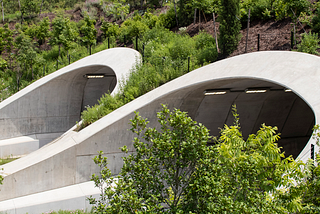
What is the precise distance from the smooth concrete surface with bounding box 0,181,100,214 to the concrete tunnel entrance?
5.22 m

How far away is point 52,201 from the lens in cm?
877

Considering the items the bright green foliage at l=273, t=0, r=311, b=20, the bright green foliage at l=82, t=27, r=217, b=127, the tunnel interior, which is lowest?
the tunnel interior

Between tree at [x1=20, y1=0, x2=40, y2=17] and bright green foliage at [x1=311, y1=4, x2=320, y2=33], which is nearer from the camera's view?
bright green foliage at [x1=311, y1=4, x2=320, y2=33]

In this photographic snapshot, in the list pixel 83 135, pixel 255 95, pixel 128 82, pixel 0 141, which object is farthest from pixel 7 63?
pixel 255 95

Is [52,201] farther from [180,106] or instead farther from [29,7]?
[29,7]

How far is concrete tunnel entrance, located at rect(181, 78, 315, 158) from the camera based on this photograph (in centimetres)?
1175

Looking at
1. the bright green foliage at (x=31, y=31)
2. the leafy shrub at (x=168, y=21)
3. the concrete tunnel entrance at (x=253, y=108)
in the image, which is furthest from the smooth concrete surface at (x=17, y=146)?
the bright green foliage at (x=31, y=31)

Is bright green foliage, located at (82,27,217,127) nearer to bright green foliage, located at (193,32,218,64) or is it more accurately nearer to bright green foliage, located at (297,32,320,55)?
bright green foliage, located at (193,32,218,64)

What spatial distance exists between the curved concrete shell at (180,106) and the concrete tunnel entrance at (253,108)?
55 millimetres

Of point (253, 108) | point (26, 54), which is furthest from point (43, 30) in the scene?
point (253, 108)

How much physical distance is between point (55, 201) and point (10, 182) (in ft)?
5.48

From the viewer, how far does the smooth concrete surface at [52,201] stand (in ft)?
27.7

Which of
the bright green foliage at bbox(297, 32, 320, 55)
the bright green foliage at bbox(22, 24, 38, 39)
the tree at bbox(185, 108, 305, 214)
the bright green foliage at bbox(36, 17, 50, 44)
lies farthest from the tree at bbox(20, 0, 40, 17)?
the tree at bbox(185, 108, 305, 214)

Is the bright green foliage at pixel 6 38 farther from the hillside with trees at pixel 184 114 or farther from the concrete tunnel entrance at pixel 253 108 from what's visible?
the concrete tunnel entrance at pixel 253 108
